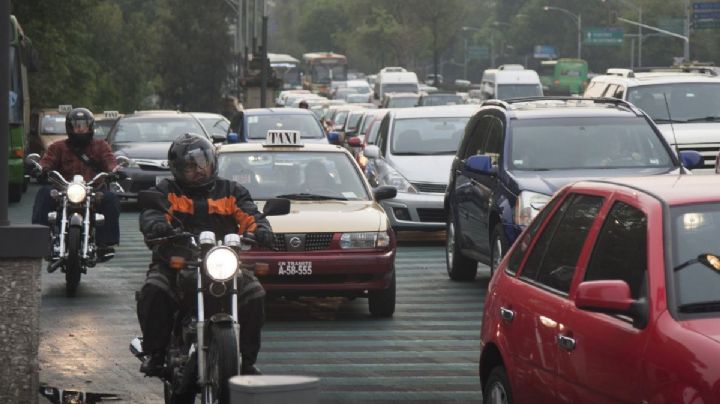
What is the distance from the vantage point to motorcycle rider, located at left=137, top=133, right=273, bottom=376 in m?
9.43

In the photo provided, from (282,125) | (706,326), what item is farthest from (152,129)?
(706,326)

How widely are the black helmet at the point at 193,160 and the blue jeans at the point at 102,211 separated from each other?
696 centimetres

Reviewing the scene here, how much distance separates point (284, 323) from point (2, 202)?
5.12 metres

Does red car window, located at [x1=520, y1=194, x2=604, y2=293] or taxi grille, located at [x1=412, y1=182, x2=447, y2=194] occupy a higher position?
red car window, located at [x1=520, y1=194, x2=604, y2=293]

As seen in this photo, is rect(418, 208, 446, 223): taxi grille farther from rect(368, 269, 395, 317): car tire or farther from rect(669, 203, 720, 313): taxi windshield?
rect(669, 203, 720, 313): taxi windshield

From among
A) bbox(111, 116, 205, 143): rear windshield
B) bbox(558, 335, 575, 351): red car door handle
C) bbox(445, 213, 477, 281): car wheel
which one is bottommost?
bbox(445, 213, 477, 281): car wheel

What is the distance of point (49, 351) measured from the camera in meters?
12.7

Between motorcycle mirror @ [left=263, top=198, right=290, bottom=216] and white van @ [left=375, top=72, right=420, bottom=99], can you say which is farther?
white van @ [left=375, top=72, right=420, bottom=99]

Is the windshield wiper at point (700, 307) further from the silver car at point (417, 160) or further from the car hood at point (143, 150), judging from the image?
the car hood at point (143, 150)

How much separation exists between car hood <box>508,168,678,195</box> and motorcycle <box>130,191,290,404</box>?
562cm

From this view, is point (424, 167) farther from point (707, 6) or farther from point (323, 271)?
point (707, 6)

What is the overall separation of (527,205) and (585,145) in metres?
1.27

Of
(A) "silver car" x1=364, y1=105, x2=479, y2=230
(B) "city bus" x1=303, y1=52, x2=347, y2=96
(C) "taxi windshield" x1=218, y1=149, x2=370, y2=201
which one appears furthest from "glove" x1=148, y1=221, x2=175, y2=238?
(B) "city bus" x1=303, y1=52, x2=347, y2=96

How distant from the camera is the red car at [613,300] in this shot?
620cm
